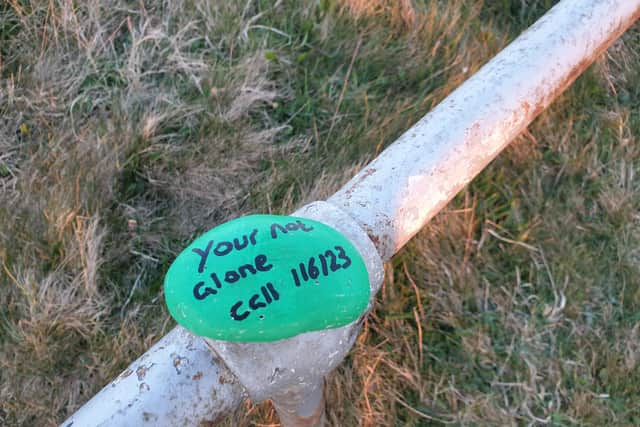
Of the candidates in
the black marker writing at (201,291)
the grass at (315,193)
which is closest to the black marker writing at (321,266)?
the black marker writing at (201,291)

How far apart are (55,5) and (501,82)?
62.2 inches

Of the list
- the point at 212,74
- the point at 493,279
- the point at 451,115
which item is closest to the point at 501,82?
the point at 451,115

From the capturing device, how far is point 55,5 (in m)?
2.23

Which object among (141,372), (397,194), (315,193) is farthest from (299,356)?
(315,193)

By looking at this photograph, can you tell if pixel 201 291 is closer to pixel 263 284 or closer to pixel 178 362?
pixel 263 284

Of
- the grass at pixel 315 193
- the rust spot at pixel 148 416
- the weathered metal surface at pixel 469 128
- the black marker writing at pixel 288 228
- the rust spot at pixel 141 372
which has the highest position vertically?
the black marker writing at pixel 288 228

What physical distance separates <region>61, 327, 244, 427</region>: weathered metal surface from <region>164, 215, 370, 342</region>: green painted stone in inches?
6.8

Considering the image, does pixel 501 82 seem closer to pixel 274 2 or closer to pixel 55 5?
pixel 274 2

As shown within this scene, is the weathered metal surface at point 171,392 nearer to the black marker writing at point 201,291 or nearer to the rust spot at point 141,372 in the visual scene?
the rust spot at point 141,372

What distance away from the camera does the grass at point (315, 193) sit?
1717 millimetres

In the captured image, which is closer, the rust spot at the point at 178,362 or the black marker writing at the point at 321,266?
the black marker writing at the point at 321,266

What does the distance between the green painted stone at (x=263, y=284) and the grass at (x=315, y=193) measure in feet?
2.36

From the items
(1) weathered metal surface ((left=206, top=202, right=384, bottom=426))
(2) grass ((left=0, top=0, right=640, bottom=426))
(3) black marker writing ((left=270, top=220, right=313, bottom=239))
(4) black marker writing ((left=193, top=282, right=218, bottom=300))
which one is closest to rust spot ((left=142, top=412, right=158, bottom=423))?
(1) weathered metal surface ((left=206, top=202, right=384, bottom=426))

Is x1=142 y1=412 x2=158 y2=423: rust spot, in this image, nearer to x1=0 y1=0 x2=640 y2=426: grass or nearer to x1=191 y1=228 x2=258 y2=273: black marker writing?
x1=191 y1=228 x2=258 y2=273: black marker writing
